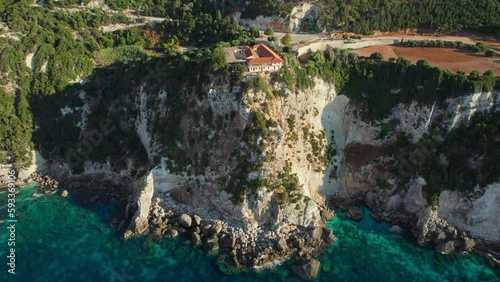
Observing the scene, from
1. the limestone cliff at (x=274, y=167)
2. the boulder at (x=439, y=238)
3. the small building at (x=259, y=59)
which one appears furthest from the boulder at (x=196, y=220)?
the boulder at (x=439, y=238)

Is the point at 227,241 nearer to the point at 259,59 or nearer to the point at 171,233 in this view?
the point at 171,233

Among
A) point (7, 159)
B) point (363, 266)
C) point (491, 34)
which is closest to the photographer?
point (363, 266)

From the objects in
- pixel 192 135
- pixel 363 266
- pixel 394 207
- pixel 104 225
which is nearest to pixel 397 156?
pixel 394 207

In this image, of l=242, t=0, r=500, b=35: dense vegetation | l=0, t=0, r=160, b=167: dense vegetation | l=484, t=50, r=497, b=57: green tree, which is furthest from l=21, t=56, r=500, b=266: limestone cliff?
l=242, t=0, r=500, b=35: dense vegetation

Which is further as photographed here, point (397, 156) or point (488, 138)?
point (397, 156)

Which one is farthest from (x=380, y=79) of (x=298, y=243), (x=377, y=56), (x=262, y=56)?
(x=298, y=243)

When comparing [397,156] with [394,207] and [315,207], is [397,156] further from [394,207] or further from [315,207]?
[315,207]
